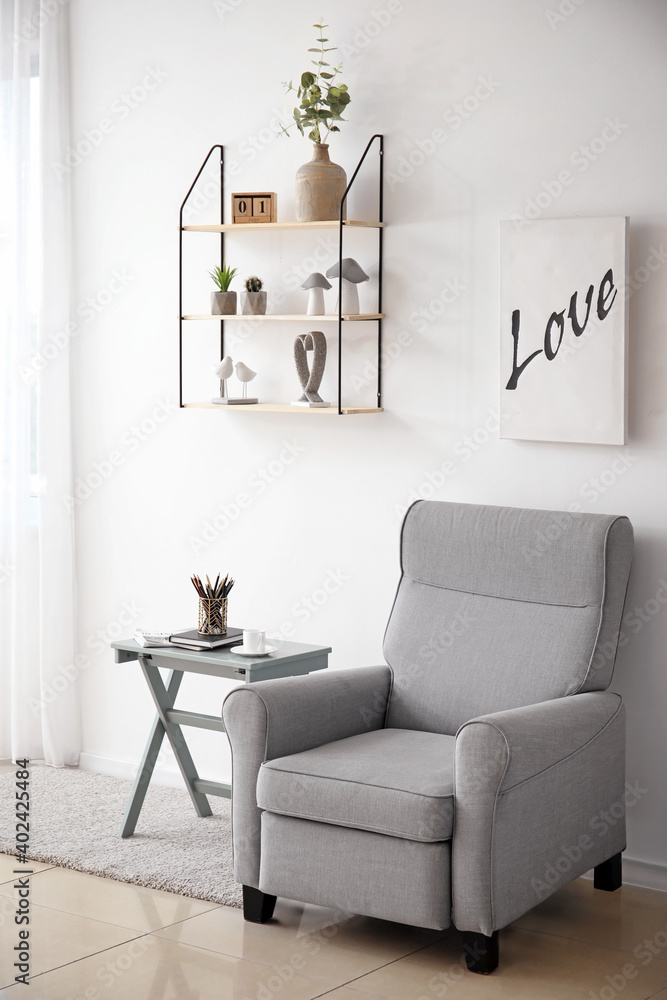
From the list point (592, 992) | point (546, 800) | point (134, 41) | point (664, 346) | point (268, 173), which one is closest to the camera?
point (592, 992)

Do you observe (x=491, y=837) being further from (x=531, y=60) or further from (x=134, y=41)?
(x=134, y=41)

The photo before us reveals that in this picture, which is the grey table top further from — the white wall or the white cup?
the white wall

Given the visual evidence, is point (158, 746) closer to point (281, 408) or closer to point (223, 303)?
point (281, 408)

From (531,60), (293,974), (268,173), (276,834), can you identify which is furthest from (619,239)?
(293,974)

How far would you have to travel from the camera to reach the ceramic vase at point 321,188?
3.71m

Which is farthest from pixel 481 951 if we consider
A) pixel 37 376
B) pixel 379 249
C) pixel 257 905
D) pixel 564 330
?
pixel 37 376

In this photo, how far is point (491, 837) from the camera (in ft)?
9.09

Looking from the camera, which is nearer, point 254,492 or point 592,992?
point 592,992

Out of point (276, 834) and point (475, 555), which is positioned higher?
point (475, 555)

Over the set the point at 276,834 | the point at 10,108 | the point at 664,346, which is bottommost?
the point at 276,834

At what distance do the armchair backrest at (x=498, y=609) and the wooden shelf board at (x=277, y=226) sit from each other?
87 centimetres

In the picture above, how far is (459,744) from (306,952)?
0.66 metres

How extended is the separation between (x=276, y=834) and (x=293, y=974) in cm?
34

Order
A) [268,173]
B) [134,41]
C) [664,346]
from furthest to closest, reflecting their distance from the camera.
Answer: [134,41]
[268,173]
[664,346]
